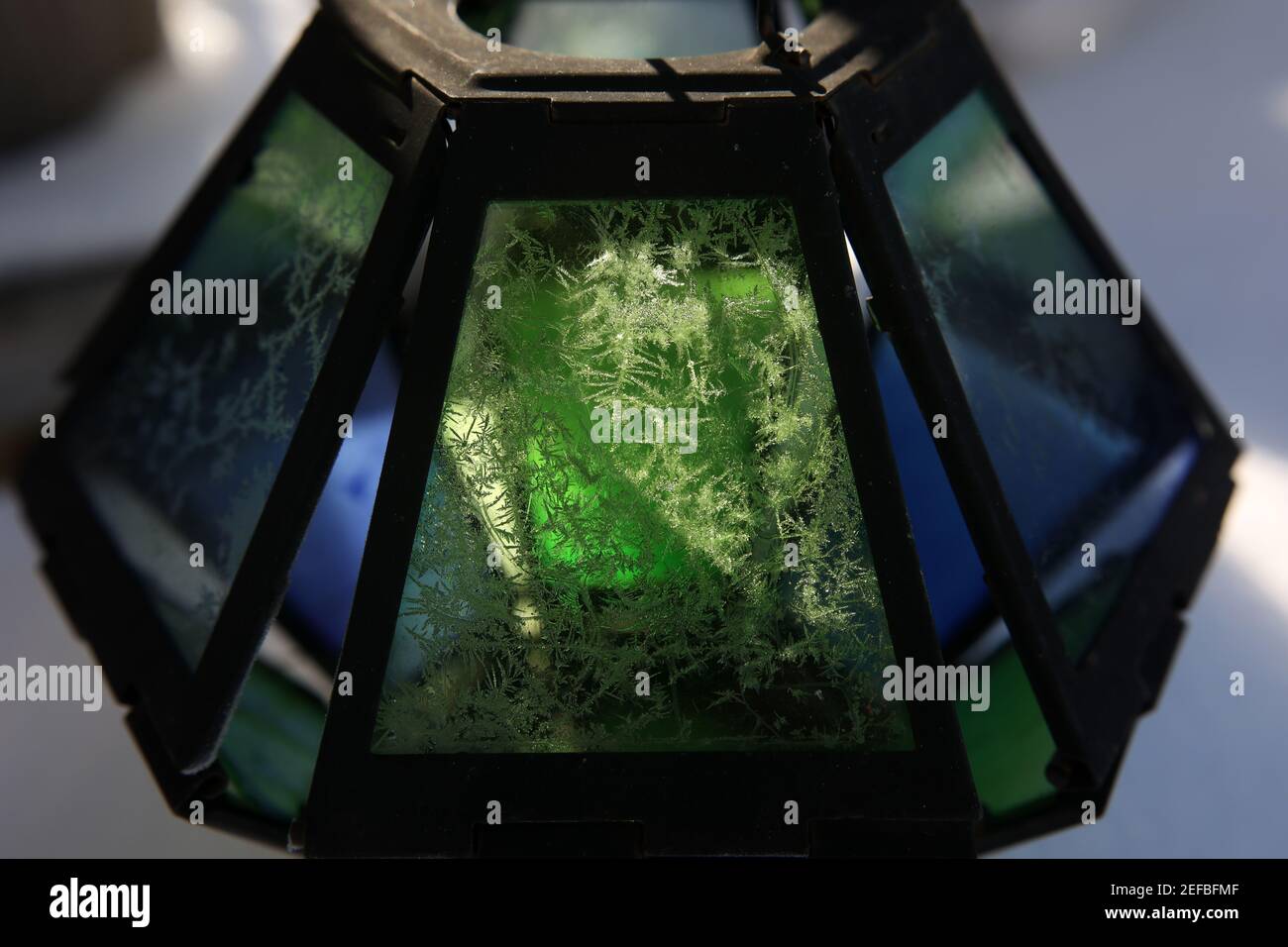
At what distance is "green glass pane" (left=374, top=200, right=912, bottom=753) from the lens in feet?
2.25

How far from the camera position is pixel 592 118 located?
0.68m

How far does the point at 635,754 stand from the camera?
684mm

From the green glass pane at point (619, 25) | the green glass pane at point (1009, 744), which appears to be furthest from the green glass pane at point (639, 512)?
the green glass pane at point (619, 25)

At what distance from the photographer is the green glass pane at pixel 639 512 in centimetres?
69

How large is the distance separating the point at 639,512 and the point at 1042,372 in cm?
33

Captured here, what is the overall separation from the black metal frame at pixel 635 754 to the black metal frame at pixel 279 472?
0.14 feet

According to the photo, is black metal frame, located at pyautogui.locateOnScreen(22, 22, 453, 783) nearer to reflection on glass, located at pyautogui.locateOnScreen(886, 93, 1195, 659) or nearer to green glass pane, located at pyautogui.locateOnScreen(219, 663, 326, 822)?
green glass pane, located at pyautogui.locateOnScreen(219, 663, 326, 822)

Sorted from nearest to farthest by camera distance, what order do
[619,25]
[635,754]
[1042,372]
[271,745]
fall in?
[635,754]
[1042,372]
[271,745]
[619,25]

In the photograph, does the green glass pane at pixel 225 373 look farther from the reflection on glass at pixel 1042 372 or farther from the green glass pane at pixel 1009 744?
the green glass pane at pixel 1009 744

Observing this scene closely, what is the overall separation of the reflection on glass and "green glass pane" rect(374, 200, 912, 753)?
124 mm

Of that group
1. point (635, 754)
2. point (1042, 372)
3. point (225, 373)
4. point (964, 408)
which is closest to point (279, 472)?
point (225, 373)

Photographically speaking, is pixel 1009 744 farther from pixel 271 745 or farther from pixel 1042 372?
pixel 271 745

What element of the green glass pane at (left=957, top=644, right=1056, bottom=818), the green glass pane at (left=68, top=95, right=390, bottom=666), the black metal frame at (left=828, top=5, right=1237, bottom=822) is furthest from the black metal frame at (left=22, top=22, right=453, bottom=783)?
the green glass pane at (left=957, top=644, right=1056, bottom=818)

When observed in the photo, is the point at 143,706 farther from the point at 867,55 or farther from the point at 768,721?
the point at 867,55
